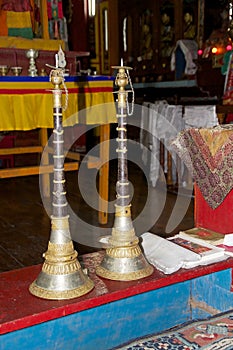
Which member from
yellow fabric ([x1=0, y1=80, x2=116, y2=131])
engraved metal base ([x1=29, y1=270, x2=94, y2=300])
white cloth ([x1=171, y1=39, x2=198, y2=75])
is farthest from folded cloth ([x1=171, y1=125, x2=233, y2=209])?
white cloth ([x1=171, y1=39, x2=198, y2=75])

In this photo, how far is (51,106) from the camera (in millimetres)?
2992

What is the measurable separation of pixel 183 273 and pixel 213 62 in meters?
4.63

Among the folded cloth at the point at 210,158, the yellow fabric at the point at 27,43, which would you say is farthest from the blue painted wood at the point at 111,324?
the yellow fabric at the point at 27,43

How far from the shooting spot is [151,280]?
1341 millimetres

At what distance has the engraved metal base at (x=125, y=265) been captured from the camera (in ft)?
4.38

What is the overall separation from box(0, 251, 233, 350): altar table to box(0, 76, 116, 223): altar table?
5.07 feet

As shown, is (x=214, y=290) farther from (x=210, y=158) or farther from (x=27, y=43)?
(x=27, y=43)

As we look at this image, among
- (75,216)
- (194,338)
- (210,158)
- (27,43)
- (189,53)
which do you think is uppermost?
(189,53)

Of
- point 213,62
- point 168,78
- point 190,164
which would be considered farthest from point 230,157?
point 168,78

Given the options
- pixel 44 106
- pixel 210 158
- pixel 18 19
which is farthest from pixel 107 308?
pixel 18 19

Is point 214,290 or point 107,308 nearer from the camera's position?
point 107,308

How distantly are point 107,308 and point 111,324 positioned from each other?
0.06 metres

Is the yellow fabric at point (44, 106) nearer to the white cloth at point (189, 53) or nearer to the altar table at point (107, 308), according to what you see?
the altar table at point (107, 308)

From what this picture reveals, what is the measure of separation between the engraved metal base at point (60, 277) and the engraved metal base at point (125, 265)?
124 mm
